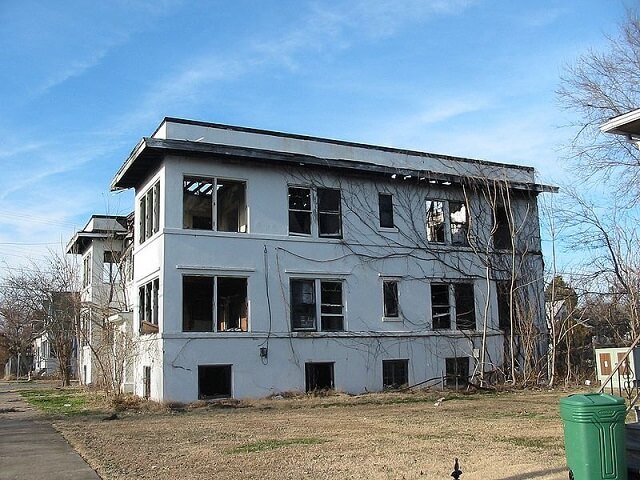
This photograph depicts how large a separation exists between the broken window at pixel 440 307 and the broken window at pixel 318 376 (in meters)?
Result: 4.38

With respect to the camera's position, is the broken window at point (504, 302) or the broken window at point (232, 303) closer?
the broken window at point (232, 303)

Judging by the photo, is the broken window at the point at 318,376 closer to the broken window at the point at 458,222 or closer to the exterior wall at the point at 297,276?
the exterior wall at the point at 297,276

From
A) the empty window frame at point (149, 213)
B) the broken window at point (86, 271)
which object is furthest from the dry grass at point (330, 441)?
the broken window at point (86, 271)

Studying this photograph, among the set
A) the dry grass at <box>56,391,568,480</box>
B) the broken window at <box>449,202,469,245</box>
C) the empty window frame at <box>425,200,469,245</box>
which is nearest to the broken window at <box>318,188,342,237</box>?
the empty window frame at <box>425,200,469,245</box>

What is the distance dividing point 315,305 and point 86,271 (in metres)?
18.0

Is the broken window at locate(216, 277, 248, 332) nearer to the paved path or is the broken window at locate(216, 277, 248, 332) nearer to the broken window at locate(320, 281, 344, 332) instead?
the broken window at locate(320, 281, 344, 332)

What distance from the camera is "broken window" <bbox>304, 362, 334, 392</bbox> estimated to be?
2105cm

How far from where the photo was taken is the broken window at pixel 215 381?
1973 cm

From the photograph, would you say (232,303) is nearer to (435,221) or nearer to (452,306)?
(452,306)

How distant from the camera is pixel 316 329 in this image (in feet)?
69.9

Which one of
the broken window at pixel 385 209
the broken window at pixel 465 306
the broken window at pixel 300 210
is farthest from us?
the broken window at pixel 465 306

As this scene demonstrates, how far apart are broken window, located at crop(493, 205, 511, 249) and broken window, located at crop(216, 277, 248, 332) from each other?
32.9 ft

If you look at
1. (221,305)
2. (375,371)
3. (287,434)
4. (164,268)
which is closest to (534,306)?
(375,371)

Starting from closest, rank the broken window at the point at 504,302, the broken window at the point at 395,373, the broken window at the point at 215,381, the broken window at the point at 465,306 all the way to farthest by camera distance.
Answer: the broken window at the point at 215,381 < the broken window at the point at 395,373 < the broken window at the point at 465,306 < the broken window at the point at 504,302
